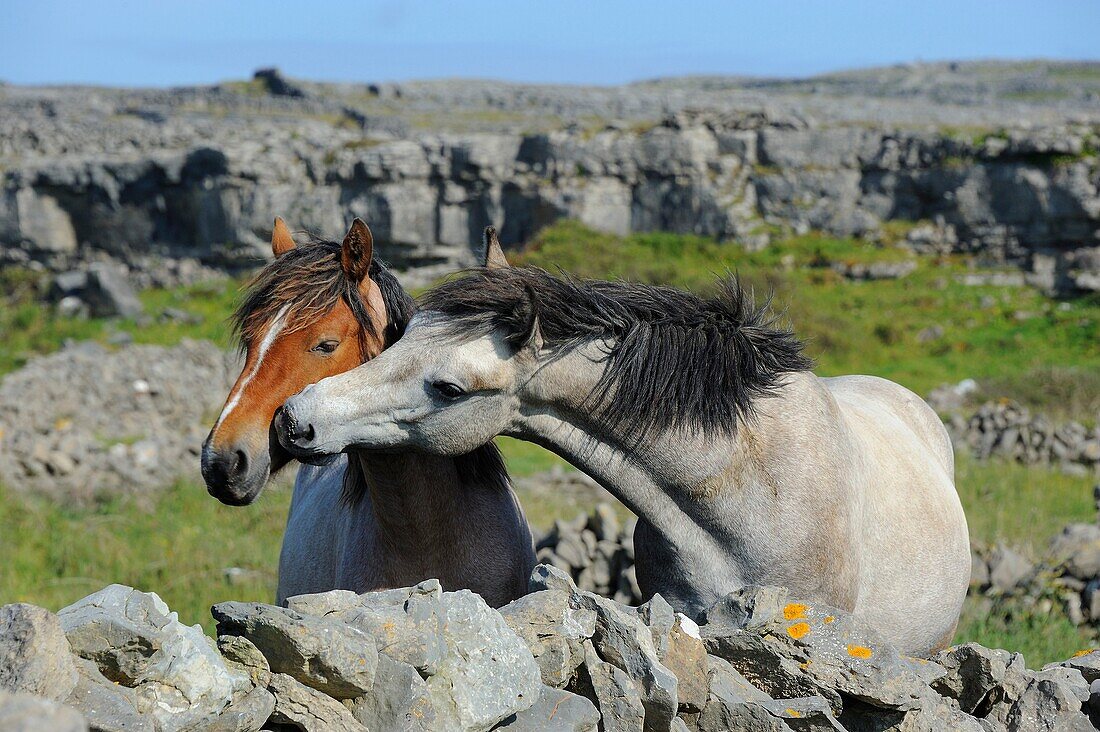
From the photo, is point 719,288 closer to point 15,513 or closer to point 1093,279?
point 15,513

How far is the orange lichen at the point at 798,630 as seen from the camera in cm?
303

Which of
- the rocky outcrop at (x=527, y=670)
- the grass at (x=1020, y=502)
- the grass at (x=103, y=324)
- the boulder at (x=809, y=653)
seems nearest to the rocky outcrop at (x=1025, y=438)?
the grass at (x=1020, y=502)

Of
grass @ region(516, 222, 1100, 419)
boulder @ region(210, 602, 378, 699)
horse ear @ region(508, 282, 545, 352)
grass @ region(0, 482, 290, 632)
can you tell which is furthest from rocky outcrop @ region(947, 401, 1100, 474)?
boulder @ region(210, 602, 378, 699)

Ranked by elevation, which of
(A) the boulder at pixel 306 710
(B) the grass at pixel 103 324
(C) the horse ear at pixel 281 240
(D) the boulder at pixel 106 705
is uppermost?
(C) the horse ear at pixel 281 240

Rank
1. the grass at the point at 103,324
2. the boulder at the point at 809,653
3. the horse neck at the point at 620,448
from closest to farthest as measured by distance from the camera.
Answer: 1. the boulder at the point at 809,653
2. the horse neck at the point at 620,448
3. the grass at the point at 103,324

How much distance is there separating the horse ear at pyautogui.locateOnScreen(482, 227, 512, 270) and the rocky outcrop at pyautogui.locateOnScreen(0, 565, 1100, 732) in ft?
4.09

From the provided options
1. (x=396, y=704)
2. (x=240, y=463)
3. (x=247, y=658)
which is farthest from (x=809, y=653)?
(x=240, y=463)

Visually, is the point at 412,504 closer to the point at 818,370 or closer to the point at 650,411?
the point at 650,411

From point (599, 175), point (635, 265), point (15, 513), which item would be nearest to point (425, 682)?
point (15, 513)

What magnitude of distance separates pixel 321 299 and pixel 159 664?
1764 mm

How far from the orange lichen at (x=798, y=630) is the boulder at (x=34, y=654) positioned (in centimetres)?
197

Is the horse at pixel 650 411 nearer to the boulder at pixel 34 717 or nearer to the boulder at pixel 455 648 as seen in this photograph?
the boulder at pixel 455 648

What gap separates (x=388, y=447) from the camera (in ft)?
11.0

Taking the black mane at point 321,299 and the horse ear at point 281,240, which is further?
the horse ear at point 281,240
